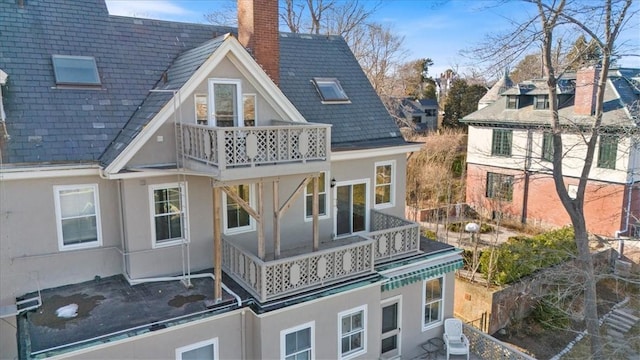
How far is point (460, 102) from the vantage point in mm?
54281

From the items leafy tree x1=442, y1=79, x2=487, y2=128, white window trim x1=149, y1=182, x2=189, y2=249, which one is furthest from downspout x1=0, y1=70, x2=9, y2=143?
leafy tree x1=442, y1=79, x2=487, y2=128

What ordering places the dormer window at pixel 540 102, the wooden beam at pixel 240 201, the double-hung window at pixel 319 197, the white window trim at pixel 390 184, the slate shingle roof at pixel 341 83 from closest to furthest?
the wooden beam at pixel 240 201 → the double-hung window at pixel 319 197 → the slate shingle roof at pixel 341 83 → the white window trim at pixel 390 184 → the dormer window at pixel 540 102

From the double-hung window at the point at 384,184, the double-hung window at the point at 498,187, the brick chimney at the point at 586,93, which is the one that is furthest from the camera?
the double-hung window at the point at 498,187

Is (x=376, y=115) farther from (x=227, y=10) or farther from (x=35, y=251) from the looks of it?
A: (x=227, y=10)

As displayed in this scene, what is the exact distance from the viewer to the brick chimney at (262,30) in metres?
15.4

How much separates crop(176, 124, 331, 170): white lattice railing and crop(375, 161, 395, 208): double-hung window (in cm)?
496

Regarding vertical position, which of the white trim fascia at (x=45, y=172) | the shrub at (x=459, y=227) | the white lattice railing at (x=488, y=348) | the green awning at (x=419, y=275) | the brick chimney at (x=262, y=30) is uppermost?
the brick chimney at (x=262, y=30)

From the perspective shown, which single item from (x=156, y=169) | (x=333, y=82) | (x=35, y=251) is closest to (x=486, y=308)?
(x=333, y=82)

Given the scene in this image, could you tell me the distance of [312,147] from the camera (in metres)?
13.0

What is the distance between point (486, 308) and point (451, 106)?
38065mm

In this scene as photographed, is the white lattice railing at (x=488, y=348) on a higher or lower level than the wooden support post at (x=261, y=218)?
lower

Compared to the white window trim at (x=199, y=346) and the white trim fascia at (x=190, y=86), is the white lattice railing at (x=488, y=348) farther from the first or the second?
the white trim fascia at (x=190, y=86)

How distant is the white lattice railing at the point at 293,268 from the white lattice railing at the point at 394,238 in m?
1.08

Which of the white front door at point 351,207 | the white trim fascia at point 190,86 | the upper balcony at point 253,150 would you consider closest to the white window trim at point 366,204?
the white front door at point 351,207
